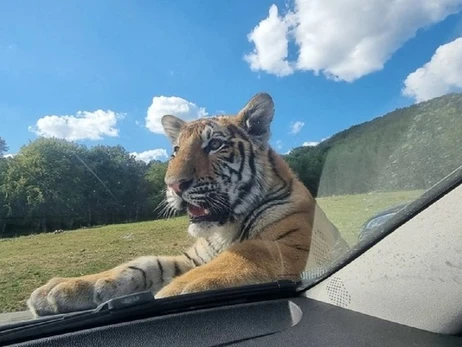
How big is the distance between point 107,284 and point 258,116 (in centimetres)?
120

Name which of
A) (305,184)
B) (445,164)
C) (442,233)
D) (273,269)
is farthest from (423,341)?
(305,184)

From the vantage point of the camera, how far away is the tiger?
2992 millimetres

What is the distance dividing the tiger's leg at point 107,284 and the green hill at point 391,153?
86 cm

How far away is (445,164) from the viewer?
2299mm

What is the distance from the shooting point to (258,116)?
3189mm

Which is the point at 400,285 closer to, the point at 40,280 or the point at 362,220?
the point at 362,220

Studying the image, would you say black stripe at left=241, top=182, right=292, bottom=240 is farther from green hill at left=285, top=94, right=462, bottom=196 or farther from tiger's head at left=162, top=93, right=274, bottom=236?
green hill at left=285, top=94, right=462, bottom=196

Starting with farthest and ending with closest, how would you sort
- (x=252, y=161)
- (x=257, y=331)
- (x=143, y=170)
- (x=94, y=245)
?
(x=252, y=161), (x=143, y=170), (x=94, y=245), (x=257, y=331)

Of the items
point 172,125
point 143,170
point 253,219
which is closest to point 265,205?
point 253,219

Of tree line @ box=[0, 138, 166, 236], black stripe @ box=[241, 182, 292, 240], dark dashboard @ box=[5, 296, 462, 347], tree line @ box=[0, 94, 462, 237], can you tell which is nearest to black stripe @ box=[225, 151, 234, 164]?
black stripe @ box=[241, 182, 292, 240]

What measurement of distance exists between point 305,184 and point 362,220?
0.55 metres

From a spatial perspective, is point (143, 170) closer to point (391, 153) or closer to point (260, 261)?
point (260, 261)

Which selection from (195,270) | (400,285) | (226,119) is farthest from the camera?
(226,119)

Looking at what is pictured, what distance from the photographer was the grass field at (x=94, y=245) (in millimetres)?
2594
